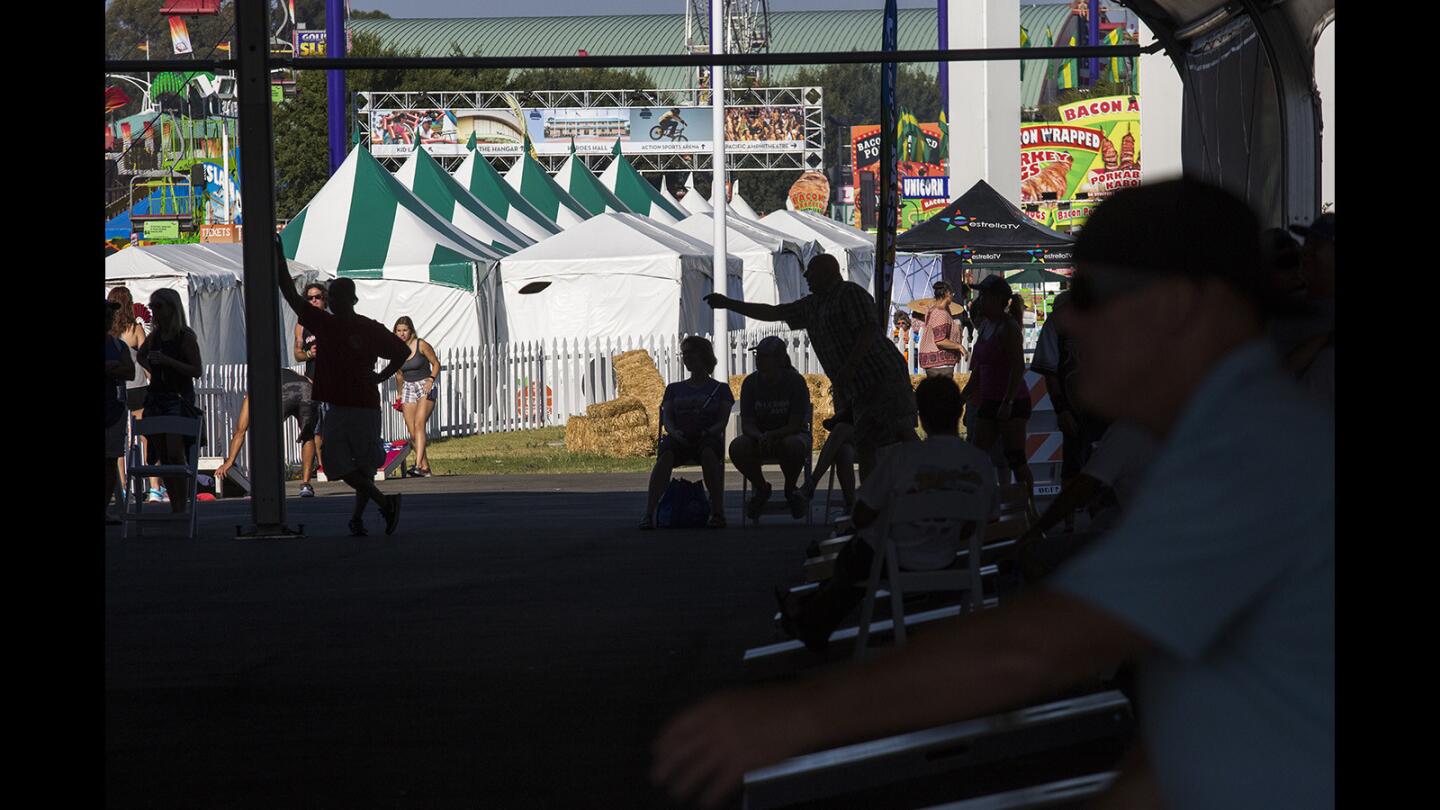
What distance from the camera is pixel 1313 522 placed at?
1505mm

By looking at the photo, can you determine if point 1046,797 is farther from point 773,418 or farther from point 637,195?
point 637,195

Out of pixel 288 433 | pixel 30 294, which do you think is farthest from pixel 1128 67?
pixel 30 294

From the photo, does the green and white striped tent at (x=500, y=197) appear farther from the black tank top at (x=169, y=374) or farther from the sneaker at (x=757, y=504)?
the sneaker at (x=757, y=504)

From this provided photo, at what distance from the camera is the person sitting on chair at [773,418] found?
1326 cm

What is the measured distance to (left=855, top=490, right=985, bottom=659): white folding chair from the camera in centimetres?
618

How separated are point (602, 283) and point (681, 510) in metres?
15.0

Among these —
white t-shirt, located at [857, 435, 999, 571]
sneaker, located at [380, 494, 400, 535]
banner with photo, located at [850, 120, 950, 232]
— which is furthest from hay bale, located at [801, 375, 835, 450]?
banner with photo, located at [850, 120, 950, 232]

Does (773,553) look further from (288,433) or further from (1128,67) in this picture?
(1128,67)

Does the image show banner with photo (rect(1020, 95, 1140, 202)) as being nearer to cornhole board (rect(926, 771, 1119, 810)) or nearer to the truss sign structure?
the truss sign structure

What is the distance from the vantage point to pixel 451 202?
1198 inches

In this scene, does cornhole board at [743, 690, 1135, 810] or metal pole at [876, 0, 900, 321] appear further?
metal pole at [876, 0, 900, 321]

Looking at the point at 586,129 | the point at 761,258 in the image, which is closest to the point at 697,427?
the point at 761,258

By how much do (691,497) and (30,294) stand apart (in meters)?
11.1

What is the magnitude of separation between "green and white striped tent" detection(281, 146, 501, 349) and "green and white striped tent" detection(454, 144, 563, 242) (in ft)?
19.4
